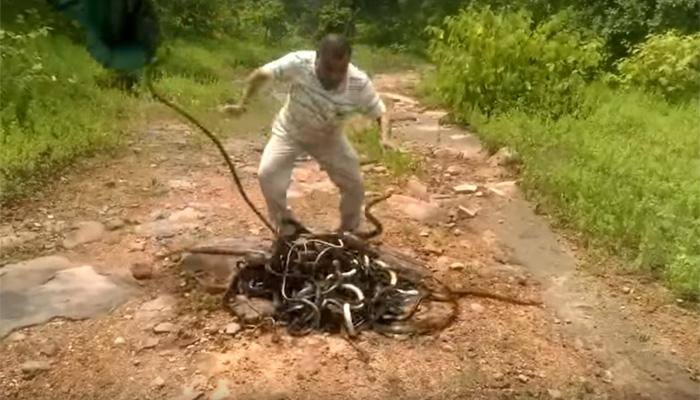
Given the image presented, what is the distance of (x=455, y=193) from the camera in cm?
376

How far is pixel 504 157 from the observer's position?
4098mm

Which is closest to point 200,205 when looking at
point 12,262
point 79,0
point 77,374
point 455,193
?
point 12,262

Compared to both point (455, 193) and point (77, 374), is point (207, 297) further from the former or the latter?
point (455, 193)

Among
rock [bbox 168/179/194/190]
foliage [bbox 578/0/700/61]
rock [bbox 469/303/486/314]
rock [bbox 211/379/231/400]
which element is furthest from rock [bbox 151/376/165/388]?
foliage [bbox 578/0/700/61]

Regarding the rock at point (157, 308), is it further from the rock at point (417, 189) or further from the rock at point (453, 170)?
the rock at point (453, 170)

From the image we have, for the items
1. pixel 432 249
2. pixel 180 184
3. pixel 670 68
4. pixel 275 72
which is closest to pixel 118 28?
pixel 275 72

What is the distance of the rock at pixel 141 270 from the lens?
2.79 m

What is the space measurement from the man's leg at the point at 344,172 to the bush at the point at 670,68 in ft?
8.68

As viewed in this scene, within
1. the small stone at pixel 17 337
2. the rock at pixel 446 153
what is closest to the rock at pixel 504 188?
the rock at pixel 446 153

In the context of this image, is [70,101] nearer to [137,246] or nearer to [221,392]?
[137,246]

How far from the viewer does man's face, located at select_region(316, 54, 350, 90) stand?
2459 mm

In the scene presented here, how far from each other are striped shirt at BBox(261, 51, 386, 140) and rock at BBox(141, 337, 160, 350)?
672mm

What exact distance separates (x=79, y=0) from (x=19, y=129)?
304 cm

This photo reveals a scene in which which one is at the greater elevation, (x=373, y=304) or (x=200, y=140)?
(x=373, y=304)
